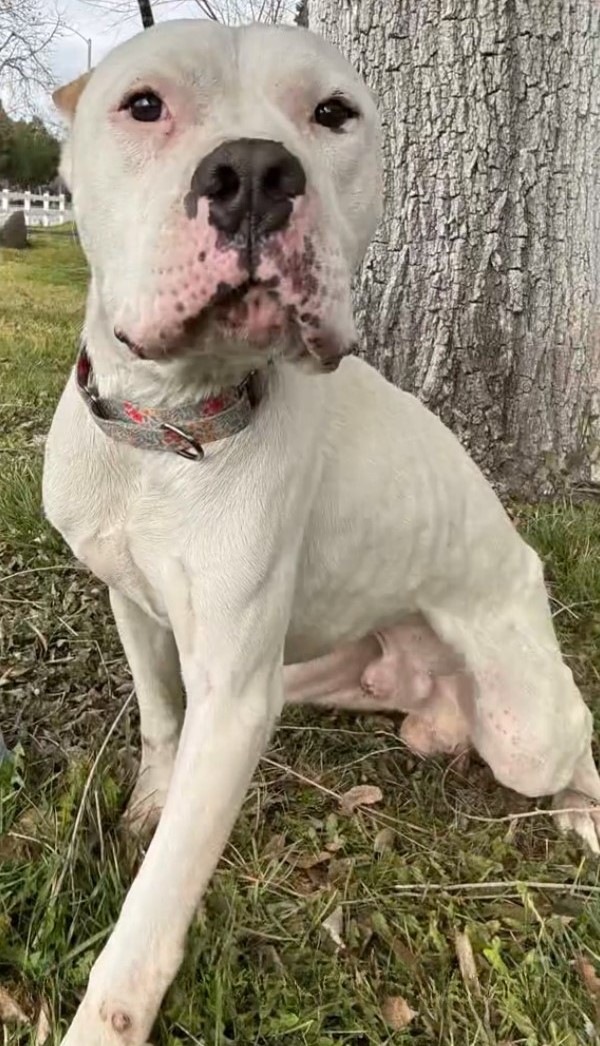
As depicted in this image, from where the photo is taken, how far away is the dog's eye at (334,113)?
1.66 meters

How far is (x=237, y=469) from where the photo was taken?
1.77 metres

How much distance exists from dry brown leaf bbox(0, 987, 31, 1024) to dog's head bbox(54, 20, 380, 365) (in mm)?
1202

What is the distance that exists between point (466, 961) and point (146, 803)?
781 millimetres

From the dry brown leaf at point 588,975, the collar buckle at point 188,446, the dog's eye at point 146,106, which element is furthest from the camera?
the dry brown leaf at point 588,975

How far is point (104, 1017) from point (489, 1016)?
763 millimetres

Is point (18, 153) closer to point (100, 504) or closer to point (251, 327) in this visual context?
point (100, 504)

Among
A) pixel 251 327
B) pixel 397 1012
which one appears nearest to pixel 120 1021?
pixel 397 1012

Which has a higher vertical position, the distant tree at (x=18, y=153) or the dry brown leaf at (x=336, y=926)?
the distant tree at (x=18, y=153)

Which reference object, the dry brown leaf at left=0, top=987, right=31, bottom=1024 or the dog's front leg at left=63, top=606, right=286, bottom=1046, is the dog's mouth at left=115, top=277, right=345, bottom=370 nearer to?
the dog's front leg at left=63, top=606, right=286, bottom=1046

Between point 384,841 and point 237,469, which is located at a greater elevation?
point 237,469

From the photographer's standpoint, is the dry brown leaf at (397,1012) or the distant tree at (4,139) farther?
the distant tree at (4,139)

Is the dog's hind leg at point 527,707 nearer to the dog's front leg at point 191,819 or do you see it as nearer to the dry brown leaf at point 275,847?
the dry brown leaf at point 275,847

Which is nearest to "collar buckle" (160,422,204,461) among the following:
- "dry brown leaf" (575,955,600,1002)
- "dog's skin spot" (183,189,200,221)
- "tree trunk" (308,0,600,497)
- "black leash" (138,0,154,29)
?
"dog's skin spot" (183,189,200,221)

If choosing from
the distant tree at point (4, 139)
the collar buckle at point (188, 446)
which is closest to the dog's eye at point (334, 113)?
the collar buckle at point (188, 446)
